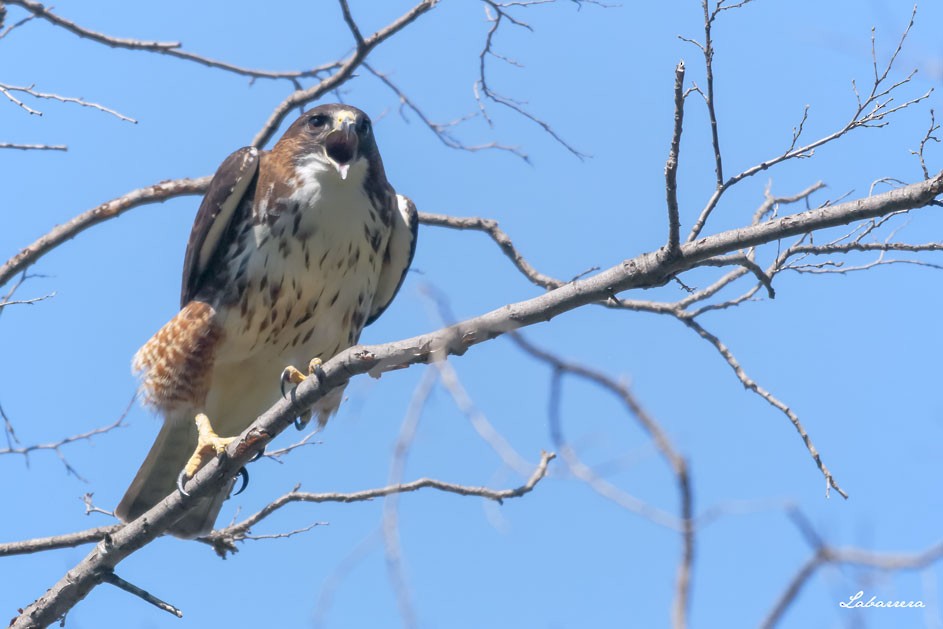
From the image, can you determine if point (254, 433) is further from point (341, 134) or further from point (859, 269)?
point (859, 269)

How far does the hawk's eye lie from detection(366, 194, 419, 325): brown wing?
1.92 ft

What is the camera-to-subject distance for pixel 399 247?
548cm

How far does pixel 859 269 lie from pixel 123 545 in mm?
3087

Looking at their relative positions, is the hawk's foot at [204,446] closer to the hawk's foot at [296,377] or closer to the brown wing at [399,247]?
the hawk's foot at [296,377]

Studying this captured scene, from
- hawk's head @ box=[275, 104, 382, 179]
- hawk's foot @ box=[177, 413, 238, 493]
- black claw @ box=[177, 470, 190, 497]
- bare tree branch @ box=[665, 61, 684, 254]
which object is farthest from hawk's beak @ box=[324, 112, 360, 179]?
bare tree branch @ box=[665, 61, 684, 254]

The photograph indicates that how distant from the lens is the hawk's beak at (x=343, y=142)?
5.14m

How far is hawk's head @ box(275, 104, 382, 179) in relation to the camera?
5.14m

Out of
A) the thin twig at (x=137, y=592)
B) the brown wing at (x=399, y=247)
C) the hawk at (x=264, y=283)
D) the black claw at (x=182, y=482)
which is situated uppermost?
the brown wing at (x=399, y=247)

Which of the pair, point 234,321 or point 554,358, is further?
point 234,321

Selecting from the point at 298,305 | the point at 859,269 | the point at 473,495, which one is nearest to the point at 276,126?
the point at 298,305

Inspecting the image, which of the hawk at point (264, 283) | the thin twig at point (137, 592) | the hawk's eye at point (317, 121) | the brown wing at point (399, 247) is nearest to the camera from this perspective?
the thin twig at point (137, 592)

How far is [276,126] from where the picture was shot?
580cm

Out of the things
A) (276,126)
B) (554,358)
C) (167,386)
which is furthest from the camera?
(276,126)

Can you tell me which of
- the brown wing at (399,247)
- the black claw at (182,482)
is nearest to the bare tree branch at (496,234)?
the brown wing at (399,247)
